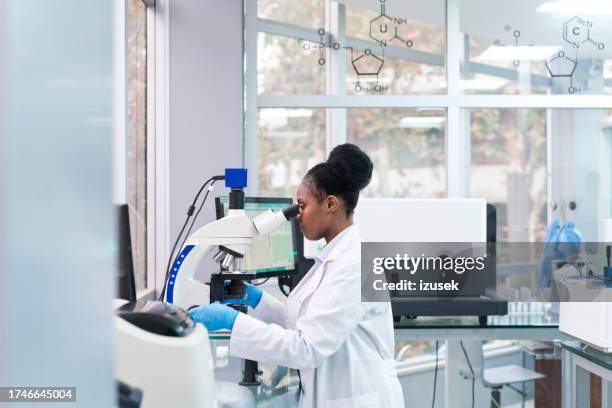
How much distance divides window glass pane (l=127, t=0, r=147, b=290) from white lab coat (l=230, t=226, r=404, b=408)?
1556mm

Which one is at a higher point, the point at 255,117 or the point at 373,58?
the point at 373,58

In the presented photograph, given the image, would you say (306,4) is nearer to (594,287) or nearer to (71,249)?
(594,287)

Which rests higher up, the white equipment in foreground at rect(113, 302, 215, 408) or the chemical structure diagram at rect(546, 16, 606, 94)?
the chemical structure diagram at rect(546, 16, 606, 94)

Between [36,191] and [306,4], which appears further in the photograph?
[306,4]

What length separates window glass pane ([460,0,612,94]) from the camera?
420 cm

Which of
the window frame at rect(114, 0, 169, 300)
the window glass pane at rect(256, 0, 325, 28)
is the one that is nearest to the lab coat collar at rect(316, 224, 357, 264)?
the window frame at rect(114, 0, 169, 300)

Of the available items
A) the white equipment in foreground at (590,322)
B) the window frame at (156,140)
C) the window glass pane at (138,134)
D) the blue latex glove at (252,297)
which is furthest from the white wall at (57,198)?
the window frame at (156,140)

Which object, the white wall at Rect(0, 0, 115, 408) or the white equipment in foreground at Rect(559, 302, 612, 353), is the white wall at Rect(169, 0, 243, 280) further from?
the white wall at Rect(0, 0, 115, 408)

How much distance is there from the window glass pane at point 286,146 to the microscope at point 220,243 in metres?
2.42

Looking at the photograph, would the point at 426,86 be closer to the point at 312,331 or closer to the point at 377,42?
the point at 377,42

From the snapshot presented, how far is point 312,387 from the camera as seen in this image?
5.59ft

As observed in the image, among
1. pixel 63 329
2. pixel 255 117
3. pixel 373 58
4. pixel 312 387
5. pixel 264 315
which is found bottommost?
pixel 312 387

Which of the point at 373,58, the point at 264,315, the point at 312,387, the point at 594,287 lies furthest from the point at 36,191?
the point at 373,58

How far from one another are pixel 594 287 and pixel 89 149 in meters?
2.15
